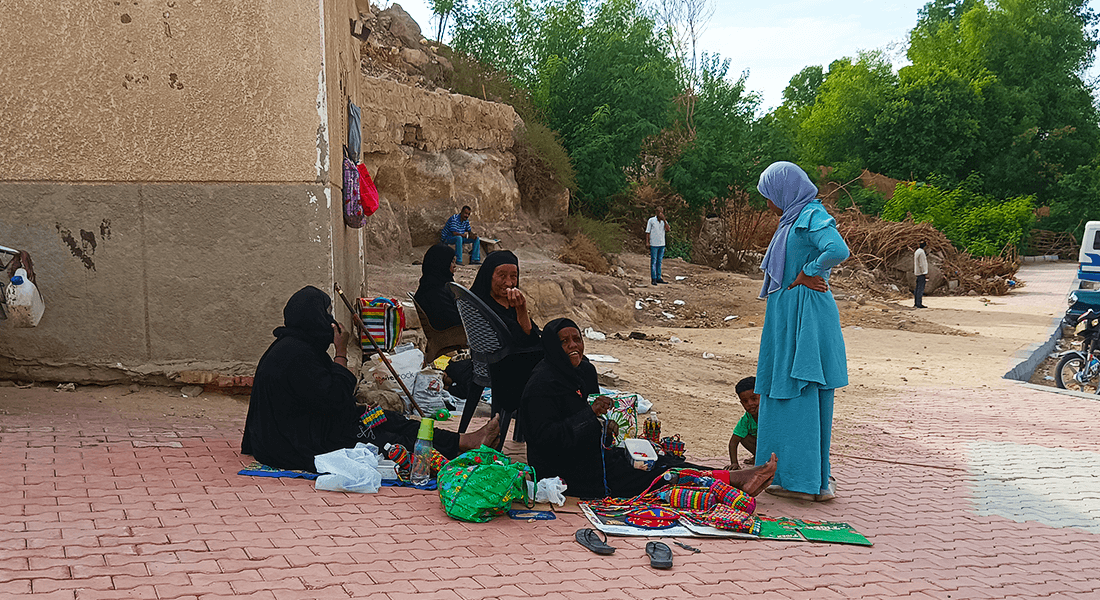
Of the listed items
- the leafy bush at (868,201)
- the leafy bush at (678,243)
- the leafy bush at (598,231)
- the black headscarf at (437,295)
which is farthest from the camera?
the leafy bush at (868,201)

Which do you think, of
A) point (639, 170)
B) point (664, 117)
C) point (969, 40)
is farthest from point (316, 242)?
point (969, 40)

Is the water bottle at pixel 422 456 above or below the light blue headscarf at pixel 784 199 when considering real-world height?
below

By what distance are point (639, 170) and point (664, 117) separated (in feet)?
9.09

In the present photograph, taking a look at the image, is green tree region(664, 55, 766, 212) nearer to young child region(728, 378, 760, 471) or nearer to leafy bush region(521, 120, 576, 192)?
leafy bush region(521, 120, 576, 192)

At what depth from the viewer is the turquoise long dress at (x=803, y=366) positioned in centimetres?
436

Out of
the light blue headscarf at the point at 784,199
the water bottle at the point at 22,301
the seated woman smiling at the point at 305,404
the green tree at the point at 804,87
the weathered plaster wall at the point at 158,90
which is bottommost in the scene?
the seated woman smiling at the point at 305,404

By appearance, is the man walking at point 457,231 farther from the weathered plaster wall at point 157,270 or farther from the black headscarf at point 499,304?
the black headscarf at point 499,304

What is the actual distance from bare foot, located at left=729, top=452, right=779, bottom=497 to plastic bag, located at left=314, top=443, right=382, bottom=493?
71.9 inches

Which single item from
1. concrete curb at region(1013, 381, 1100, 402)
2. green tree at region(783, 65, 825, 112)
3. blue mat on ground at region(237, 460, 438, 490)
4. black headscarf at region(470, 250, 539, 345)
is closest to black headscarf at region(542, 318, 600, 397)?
black headscarf at region(470, 250, 539, 345)

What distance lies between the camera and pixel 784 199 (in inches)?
180

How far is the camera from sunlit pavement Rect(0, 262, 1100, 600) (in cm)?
303

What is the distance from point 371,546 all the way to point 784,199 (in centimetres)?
276

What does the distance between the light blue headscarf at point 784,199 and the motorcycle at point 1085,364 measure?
6.96 m

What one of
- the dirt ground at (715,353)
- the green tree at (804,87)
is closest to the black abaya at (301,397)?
the dirt ground at (715,353)
